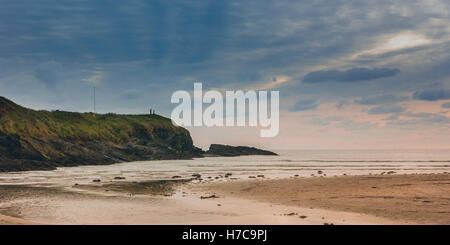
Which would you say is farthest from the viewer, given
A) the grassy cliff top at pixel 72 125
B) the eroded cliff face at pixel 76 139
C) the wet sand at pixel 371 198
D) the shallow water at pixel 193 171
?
the grassy cliff top at pixel 72 125

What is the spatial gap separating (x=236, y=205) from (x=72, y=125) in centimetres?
11687

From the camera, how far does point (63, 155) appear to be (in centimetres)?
9588

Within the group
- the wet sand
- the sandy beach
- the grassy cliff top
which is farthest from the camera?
the grassy cliff top

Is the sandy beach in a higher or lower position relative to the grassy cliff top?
lower

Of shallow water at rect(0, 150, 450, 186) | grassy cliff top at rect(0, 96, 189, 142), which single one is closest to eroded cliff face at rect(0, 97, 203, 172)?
grassy cliff top at rect(0, 96, 189, 142)

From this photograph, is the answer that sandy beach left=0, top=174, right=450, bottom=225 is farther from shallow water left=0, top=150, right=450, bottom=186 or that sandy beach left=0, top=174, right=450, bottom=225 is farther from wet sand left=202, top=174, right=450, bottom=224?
shallow water left=0, top=150, right=450, bottom=186

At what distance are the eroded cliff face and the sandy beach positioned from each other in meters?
49.8

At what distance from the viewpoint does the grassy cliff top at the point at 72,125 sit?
321ft

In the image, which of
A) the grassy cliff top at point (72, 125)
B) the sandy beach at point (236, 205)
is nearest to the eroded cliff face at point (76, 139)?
the grassy cliff top at point (72, 125)

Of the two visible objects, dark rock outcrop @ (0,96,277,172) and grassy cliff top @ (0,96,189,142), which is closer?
dark rock outcrop @ (0,96,277,172)

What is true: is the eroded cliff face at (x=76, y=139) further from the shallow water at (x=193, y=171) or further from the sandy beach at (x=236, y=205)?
the sandy beach at (x=236, y=205)

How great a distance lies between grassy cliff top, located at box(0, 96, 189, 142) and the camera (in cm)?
9794
